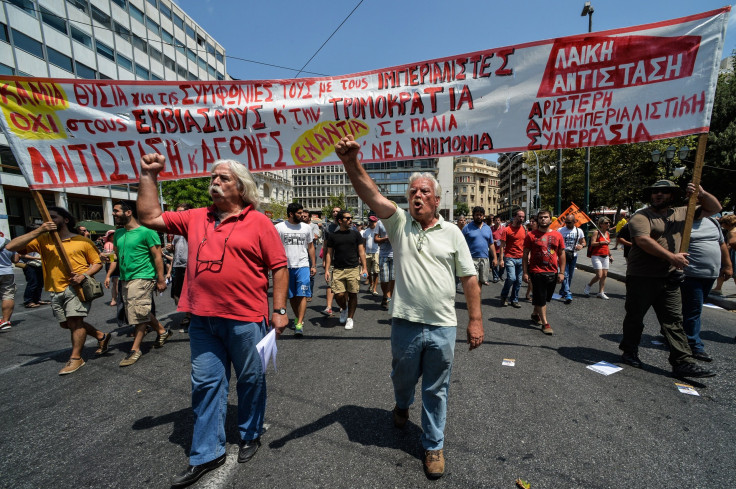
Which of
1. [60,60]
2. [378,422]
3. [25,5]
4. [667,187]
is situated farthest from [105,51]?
[667,187]

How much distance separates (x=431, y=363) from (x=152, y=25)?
4529 cm

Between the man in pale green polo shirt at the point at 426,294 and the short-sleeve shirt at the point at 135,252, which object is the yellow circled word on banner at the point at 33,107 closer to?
the short-sleeve shirt at the point at 135,252

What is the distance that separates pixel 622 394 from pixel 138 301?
5.34m

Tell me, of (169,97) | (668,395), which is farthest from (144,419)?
(668,395)

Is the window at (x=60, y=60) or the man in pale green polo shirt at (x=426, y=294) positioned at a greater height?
the window at (x=60, y=60)

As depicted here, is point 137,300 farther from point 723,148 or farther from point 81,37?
point 81,37

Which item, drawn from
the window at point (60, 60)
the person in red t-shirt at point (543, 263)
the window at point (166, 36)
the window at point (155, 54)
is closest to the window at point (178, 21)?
the window at point (166, 36)

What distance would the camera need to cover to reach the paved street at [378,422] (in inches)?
84.6

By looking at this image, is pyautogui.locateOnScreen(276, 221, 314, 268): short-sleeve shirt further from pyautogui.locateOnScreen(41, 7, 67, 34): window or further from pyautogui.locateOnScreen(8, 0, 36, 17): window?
pyautogui.locateOnScreen(41, 7, 67, 34): window

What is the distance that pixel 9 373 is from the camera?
12.8 feet

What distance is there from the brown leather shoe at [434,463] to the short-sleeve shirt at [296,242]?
11.1 feet

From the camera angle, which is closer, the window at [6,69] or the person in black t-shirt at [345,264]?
the person in black t-shirt at [345,264]

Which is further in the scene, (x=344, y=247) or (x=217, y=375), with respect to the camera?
(x=344, y=247)

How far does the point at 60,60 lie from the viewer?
25.1 m
